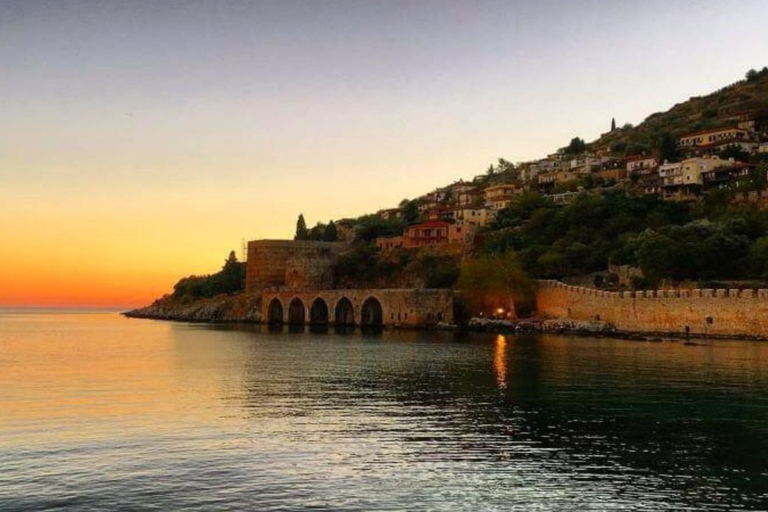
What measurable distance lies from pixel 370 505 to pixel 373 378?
1856 centimetres

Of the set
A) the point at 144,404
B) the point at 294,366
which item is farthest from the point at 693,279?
the point at 144,404

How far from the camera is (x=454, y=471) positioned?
50.8 feet

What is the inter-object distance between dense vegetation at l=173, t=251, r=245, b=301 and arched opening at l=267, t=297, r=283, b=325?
67.0 ft

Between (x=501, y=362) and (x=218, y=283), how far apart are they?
87867mm

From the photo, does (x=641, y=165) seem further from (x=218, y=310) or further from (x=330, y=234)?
(x=218, y=310)

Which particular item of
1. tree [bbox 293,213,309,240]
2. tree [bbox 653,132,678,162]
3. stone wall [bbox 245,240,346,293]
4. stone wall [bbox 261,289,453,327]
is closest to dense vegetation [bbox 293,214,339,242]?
tree [bbox 293,213,309,240]

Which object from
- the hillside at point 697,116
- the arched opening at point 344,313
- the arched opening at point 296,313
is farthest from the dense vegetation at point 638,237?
the hillside at point 697,116

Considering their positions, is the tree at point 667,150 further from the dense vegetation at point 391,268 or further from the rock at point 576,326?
the rock at point 576,326

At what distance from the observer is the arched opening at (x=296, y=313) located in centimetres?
9200

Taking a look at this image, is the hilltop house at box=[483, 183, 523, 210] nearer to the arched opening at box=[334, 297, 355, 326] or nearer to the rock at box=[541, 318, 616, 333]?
the arched opening at box=[334, 297, 355, 326]

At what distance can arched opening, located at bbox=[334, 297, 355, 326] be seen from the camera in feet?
282

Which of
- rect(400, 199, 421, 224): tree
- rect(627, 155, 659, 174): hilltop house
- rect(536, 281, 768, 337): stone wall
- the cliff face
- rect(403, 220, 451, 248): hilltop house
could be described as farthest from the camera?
rect(400, 199, 421, 224): tree

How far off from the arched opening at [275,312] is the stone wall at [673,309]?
41.5m

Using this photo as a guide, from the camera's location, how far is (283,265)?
99500mm
